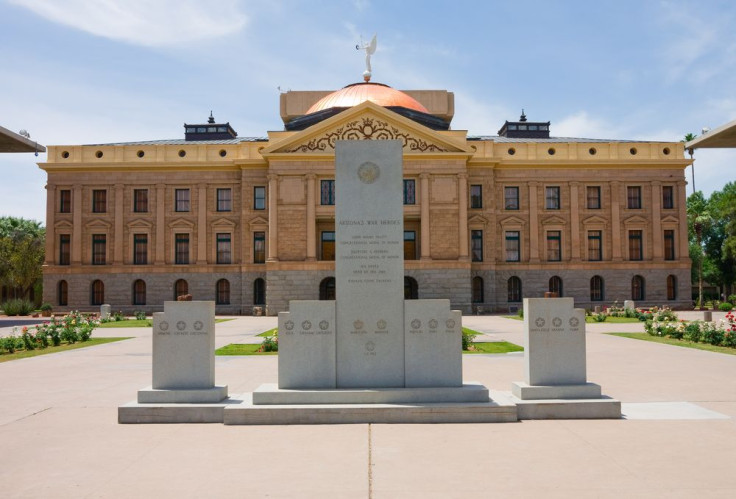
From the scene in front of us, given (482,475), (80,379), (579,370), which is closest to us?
(482,475)

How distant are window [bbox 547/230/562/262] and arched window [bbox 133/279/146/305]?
3540cm

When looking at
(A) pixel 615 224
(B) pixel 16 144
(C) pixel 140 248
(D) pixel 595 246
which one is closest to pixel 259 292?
(C) pixel 140 248

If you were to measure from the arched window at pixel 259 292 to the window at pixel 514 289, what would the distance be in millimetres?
21358

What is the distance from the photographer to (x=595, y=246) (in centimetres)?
5384

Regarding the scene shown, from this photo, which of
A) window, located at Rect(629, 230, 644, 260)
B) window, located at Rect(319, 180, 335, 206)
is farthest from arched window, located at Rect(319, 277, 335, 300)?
window, located at Rect(629, 230, 644, 260)

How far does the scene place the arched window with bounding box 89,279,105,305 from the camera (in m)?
53.1

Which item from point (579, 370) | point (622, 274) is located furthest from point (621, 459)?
point (622, 274)

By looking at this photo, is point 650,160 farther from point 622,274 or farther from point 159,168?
point 159,168

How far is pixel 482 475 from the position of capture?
23.3 feet

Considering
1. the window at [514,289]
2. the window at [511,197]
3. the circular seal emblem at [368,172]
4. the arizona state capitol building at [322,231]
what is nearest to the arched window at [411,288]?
the arizona state capitol building at [322,231]

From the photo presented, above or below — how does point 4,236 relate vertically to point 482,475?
above

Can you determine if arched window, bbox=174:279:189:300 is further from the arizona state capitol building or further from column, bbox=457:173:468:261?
column, bbox=457:173:468:261

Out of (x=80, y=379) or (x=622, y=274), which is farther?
(x=622, y=274)

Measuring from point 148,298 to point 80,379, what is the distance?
129 feet
